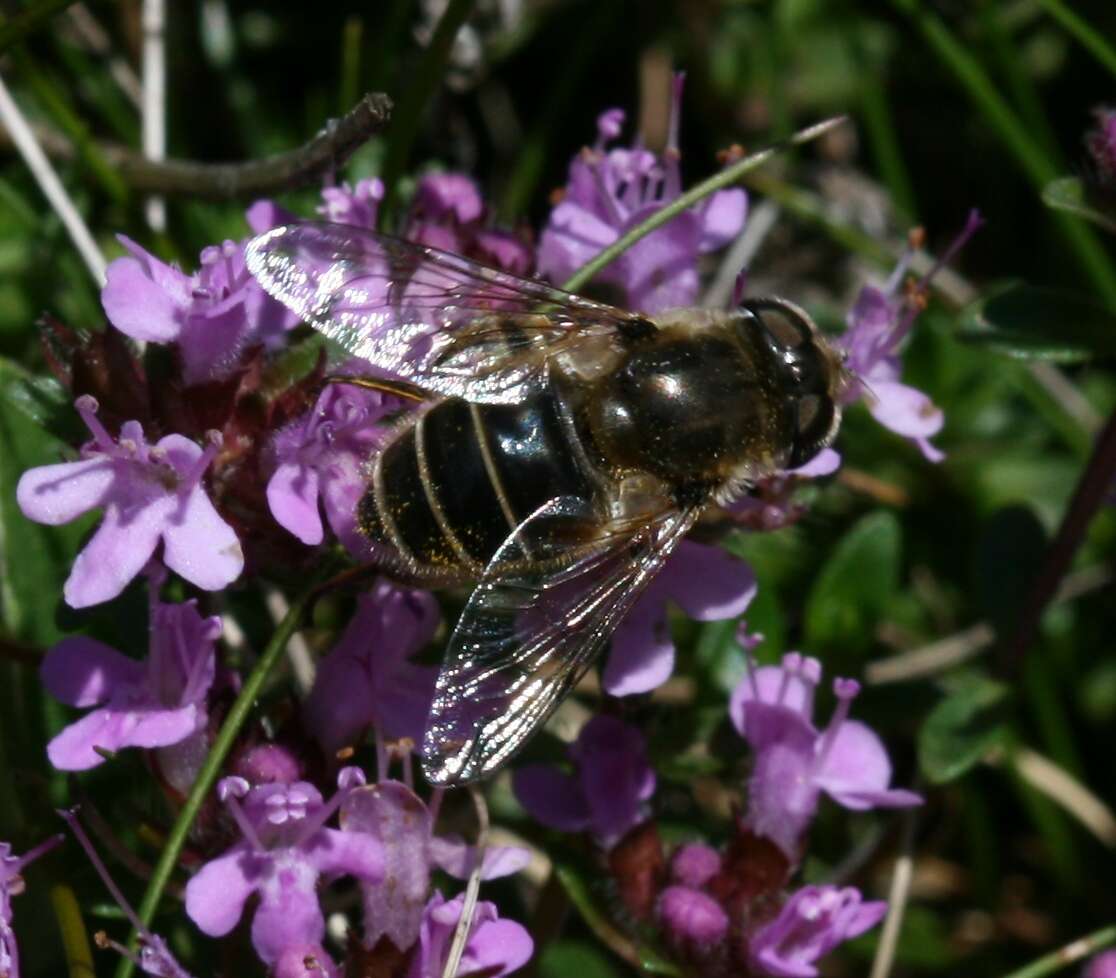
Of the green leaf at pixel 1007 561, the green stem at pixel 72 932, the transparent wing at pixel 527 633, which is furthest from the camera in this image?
the green leaf at pixel 1007 561

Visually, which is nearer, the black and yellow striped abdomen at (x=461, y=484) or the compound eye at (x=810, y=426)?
the black and yellow striped abdomen at (x=461, y=484)

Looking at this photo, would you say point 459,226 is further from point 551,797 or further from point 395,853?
point 395,853

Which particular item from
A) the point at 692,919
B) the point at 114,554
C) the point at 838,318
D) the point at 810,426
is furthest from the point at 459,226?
the point at 692,919

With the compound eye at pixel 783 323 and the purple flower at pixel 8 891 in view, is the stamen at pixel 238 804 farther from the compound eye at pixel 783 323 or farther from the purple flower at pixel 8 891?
the compound eye at pixel 783 323

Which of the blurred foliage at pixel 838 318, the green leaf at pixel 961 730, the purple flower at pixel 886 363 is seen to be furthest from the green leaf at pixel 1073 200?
the green leaf at pixel 961 730

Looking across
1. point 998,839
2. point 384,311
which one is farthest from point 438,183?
point 998,839

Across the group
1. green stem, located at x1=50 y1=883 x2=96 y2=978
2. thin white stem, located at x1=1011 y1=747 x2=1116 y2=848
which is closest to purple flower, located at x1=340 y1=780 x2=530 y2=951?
green stem, located at x1=50 y1=883 x2=96 y2=978

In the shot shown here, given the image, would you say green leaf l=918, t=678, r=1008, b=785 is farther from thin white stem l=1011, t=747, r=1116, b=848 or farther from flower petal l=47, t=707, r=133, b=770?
flower petal l=47, t=707, r=133, b=770
